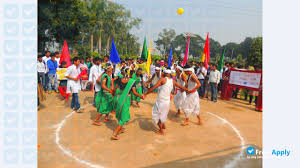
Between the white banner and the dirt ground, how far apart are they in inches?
94.8

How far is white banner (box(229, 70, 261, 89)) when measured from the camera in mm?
9016

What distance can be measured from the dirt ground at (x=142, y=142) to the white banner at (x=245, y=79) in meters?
2.41

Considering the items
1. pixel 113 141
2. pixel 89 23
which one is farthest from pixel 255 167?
pixel 89 23

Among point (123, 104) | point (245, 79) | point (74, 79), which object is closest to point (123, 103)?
point (123, 104)

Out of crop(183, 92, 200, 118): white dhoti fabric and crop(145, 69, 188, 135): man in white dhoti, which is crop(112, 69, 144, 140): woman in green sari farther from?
crop(183, 92, 200, 118): white dhoti fabric

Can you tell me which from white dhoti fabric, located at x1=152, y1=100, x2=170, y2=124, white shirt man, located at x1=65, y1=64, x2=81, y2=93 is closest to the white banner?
white dhoti fabric, located at x1=152, y1=100, x2=170, y2=124

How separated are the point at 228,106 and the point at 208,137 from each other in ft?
14.5

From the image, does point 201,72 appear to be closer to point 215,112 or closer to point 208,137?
point 215,112

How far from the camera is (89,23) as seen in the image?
23703 mm

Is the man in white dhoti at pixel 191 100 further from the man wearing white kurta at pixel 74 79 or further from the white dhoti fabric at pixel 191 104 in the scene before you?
the man wearing white kurta at pixel 74 79

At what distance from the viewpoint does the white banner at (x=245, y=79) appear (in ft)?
29.6

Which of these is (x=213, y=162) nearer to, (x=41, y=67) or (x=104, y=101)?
(x=104, y=101)

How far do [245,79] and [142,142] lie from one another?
7.04 meters

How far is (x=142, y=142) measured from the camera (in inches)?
190
